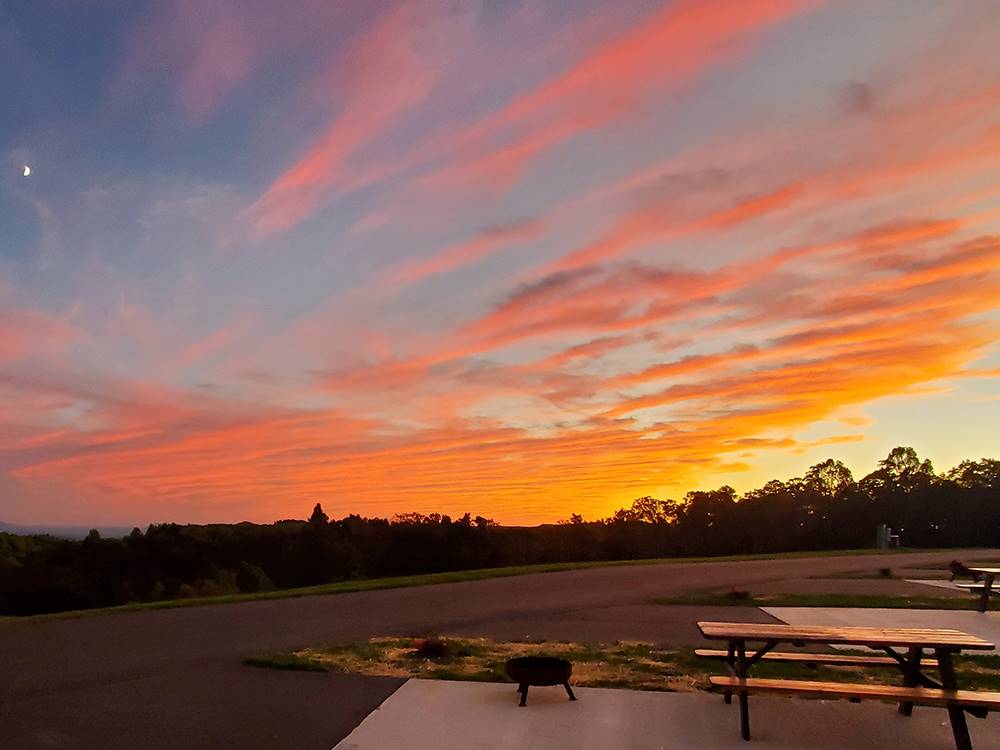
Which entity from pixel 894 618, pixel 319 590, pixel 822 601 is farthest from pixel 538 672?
pixel 319 590

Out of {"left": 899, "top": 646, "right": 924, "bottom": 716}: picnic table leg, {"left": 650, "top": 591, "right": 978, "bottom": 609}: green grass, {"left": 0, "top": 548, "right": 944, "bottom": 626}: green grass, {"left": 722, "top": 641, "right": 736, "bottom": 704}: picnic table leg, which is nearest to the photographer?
{"left": 899, "top": 646, "right": 924, "bottom": 716}: picnic table leg

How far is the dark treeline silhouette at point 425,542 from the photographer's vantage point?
4503cm

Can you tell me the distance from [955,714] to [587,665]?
4.09 meters

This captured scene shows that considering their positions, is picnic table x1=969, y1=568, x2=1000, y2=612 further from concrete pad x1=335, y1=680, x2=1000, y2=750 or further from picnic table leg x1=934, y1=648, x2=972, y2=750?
picnic table leg x1=934, y1=648, x2=972, y2=750

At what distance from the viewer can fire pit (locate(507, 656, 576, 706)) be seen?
7.19m

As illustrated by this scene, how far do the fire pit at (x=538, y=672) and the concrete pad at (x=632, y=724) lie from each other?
198 mm

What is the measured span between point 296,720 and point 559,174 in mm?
11053

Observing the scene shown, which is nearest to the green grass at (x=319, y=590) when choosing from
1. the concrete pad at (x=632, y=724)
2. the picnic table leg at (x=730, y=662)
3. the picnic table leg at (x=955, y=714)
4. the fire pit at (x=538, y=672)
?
the concrete pad at (x=632, y=724)

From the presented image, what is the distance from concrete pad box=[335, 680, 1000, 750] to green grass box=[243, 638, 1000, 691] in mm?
674

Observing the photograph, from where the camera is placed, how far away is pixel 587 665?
8.95 metres

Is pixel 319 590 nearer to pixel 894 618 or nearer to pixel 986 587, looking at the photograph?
pixel 894 618

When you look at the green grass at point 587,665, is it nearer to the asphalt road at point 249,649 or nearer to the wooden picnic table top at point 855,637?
the asphalt road at point 249,649

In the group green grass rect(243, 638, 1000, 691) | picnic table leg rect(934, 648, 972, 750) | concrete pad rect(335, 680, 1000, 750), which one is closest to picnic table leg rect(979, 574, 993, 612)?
green grass rect(243, 638, 1000, 691)

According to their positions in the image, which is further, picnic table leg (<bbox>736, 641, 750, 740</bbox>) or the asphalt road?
the asphalt road
